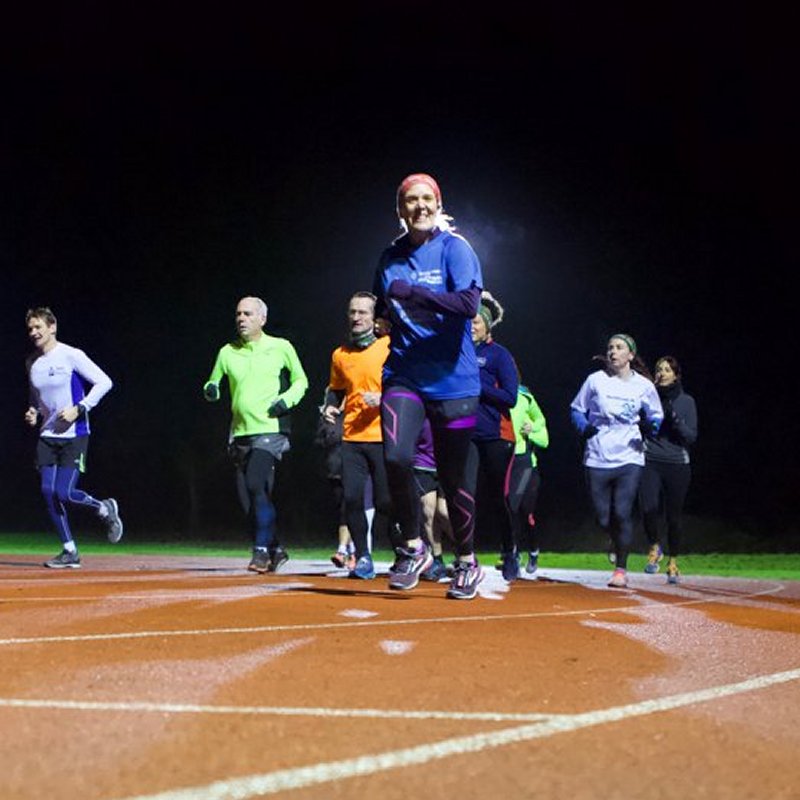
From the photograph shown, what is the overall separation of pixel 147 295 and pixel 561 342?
36.4ft

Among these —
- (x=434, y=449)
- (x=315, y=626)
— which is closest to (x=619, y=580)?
(x=434, y=449)

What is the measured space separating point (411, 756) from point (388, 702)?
2.43ft

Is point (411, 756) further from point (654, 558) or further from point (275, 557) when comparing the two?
point (654, 558)

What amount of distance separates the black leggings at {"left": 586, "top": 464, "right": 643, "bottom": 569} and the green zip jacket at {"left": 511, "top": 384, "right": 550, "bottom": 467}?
4.68 ft

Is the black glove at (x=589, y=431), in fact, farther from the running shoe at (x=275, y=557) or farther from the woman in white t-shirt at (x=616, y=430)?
the running shoe at (x=275, y=557)

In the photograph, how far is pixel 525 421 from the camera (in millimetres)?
12789

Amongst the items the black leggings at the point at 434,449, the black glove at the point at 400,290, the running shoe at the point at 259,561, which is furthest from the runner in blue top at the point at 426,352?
the running shoe at the point at 259,561

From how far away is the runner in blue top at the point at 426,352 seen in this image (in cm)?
738

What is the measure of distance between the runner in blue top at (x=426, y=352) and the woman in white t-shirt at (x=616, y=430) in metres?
3.71

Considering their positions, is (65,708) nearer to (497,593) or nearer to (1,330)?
(497,593)

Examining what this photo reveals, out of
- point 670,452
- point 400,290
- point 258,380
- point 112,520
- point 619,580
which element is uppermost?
point 400,290

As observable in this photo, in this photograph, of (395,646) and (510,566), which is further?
(510,566)

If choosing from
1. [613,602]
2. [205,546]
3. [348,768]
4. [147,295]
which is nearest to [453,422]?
[613,602]

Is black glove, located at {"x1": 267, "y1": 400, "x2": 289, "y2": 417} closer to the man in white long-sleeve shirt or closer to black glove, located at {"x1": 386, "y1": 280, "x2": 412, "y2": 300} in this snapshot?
the man in white long-sleeve shirt
